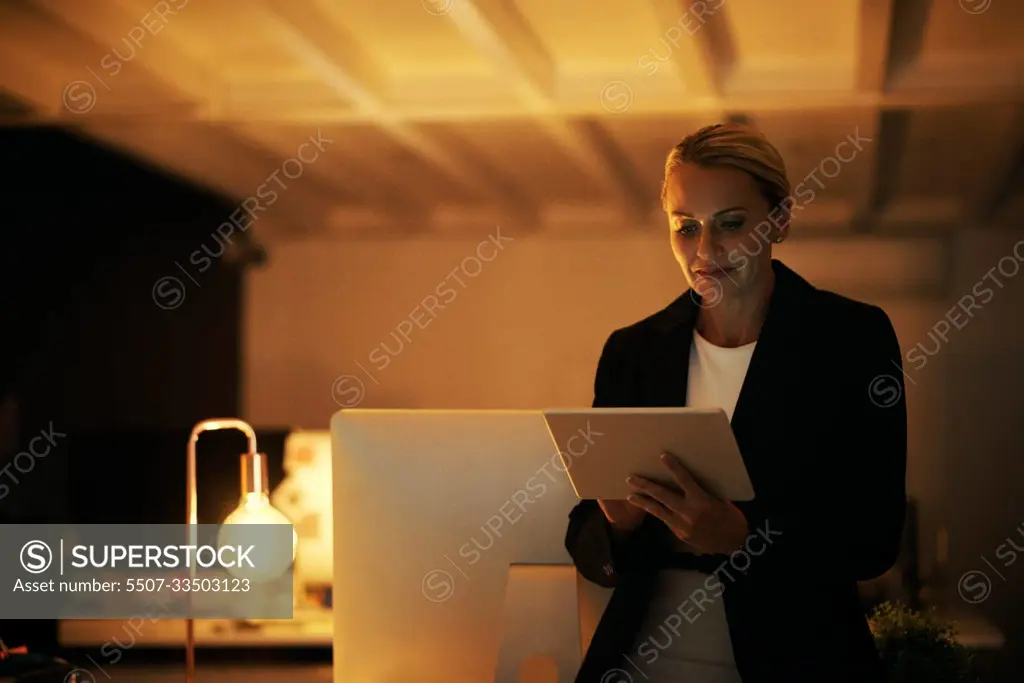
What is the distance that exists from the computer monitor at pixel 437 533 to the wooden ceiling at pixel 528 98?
198 centimetres

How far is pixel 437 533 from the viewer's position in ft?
5.26

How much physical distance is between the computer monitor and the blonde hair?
582 millimetres

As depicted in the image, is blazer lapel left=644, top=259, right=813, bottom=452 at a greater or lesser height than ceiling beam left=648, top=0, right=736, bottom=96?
lesser

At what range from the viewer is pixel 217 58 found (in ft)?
13.7

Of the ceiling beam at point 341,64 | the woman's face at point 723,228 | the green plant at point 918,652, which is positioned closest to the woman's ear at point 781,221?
the woman's face at point 723,228

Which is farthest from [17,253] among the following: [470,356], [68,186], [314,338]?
[470,356]

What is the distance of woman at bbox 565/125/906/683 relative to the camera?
1.56m

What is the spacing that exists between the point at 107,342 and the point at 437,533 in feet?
13.1

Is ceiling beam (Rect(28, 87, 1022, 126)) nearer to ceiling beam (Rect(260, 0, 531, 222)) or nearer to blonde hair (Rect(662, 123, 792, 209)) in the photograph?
ceiling beam (Rect(260, 0, 531, 222))

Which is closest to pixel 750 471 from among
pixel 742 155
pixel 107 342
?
pixel 742 155

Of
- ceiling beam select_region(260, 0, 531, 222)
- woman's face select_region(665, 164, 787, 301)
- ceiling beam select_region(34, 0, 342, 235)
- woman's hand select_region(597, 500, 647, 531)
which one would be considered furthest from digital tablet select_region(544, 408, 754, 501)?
ceiling beam select_region(34, 0, 342, 235)

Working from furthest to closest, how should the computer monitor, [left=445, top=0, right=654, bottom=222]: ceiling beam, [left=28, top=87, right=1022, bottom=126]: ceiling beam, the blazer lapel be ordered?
[left=28, top=87, right=1022, bottom=126]: ceiling beam, [left=445, top=0, right=654, bottom=222]: ceiling beam, the blazer lapel, the computer monitor

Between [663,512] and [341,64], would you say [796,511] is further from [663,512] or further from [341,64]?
[341,64]

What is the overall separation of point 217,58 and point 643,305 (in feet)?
7.32
